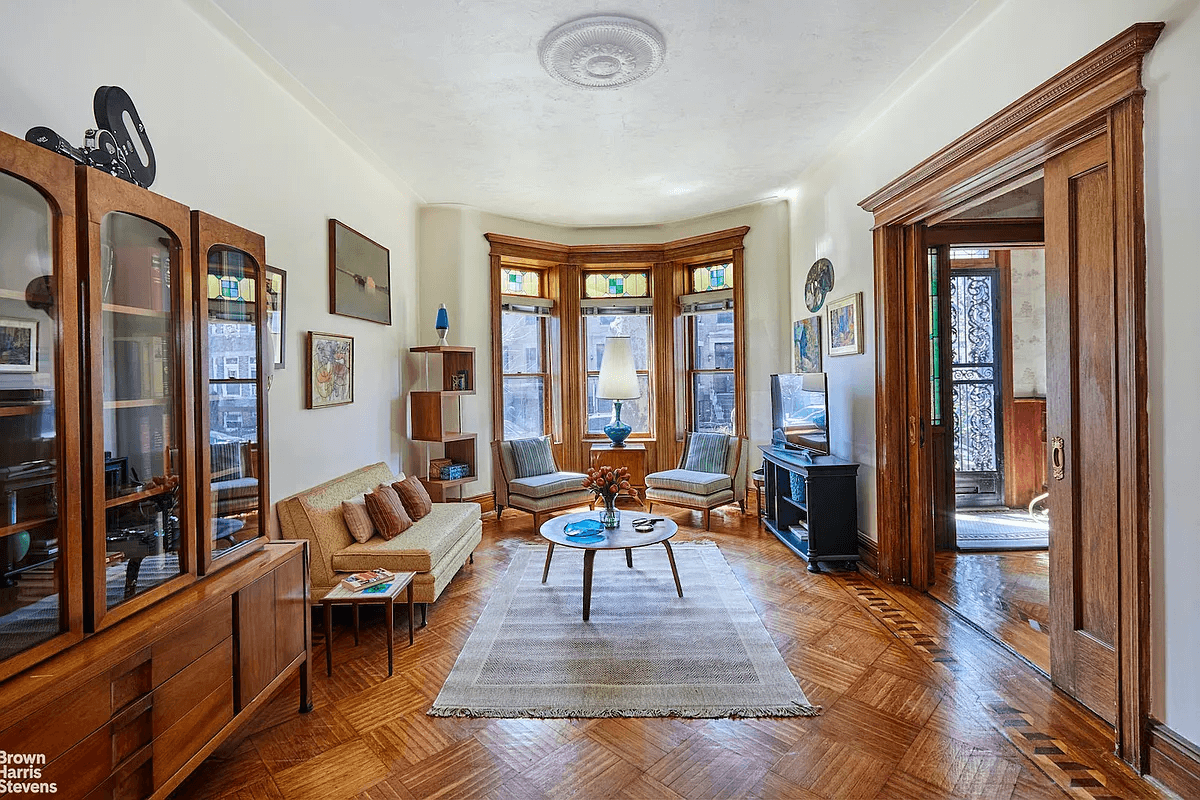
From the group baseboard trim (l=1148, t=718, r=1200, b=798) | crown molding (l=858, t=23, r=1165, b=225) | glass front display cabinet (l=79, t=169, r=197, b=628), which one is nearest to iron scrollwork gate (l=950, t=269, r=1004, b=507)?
crown molding (l=858, t=23, r=1165, b=225)

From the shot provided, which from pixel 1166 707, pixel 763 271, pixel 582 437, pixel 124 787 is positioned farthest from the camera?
pixel 582 437

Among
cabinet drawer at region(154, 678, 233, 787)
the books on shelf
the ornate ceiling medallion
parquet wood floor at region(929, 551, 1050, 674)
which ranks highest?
the ornate ceiling medallion

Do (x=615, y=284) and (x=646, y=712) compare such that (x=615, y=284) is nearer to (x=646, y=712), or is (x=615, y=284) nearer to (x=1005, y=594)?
(x=1005, y=594)

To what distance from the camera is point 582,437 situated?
22.2 ft

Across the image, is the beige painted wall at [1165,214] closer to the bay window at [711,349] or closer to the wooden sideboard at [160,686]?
the wooden sideboard at [160,686]

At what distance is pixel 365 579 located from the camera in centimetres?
308

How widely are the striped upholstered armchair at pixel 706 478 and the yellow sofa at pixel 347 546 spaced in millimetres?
2413

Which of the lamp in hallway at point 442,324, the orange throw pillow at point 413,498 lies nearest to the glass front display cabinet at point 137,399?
the orange throw pillow at point 413,498

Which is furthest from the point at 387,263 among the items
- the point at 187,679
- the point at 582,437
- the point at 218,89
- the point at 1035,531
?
the point at 1035,531

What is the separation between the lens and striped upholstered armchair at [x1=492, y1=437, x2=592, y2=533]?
5.55m

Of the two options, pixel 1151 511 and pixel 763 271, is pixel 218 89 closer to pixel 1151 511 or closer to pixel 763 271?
pixel 1151 511

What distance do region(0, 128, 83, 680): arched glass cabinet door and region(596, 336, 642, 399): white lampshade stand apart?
482 centimetres

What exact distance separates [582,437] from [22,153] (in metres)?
5.57

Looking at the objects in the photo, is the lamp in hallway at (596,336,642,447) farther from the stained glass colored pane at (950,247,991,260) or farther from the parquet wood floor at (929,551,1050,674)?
the stained glass colored pane at (950,247,991,260)
